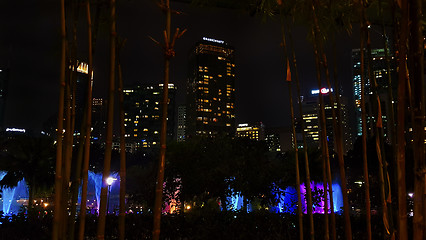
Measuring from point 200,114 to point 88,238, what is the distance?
87.7m

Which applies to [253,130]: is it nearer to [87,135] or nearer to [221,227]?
[221,227]

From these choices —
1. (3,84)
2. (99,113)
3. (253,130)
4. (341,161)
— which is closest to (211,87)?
(253,130)

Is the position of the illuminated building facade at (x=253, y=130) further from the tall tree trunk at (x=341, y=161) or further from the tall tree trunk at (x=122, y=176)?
the tall tree trunk at (x=122, y=176)

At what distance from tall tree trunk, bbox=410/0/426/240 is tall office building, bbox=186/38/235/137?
299 ft

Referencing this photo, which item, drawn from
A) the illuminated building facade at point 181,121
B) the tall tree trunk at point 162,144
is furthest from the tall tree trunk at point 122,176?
the illuminated building facade at point 181,121

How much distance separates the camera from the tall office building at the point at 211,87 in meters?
94.6

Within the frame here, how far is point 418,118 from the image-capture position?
1251mm

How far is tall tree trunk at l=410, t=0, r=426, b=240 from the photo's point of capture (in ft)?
3.96

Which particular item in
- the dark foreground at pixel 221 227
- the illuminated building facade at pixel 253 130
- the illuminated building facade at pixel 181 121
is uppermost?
the illuminated building facade at pixel 181 121

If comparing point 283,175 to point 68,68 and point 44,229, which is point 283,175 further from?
point 68,68

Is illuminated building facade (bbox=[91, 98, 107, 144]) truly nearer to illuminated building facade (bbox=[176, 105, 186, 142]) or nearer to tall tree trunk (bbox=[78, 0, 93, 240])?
tall tree trunk (bbox=[78, 0, 93, 240])

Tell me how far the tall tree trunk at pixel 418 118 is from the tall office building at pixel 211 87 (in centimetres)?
9109

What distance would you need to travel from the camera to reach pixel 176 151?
35.6 feet

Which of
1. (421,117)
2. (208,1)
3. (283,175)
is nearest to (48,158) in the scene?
(283,175)
